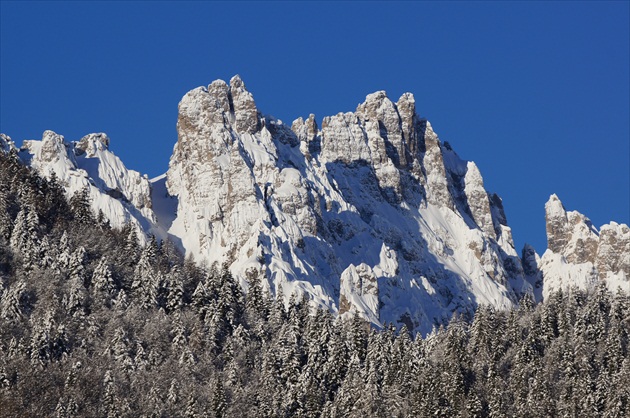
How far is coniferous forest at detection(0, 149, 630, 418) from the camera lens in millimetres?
173500

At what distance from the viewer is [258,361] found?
190m

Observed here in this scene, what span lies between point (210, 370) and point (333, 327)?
20858mm

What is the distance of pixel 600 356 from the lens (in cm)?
18450

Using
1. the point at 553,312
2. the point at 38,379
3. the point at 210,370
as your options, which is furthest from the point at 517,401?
the point at 38,379

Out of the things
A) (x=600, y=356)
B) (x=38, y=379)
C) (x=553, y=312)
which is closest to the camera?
(x=38, y=379)

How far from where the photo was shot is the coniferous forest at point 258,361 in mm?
173500

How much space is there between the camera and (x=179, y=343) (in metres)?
189

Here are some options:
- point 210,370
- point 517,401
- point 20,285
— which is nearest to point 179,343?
point 210,370

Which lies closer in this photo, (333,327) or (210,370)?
(210,370)

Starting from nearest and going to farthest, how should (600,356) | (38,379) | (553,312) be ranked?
1. (38,379)
2. (600,356)
3. (553,312)

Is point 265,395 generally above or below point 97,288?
below

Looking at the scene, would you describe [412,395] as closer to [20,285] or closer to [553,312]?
[553,312]

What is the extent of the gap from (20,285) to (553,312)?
70.0 meters

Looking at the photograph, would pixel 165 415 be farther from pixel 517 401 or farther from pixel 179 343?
pixel 517 401
